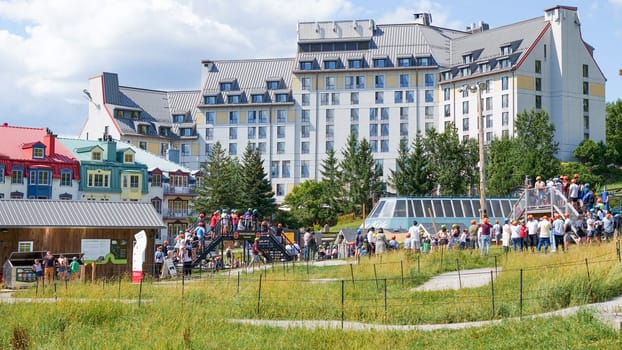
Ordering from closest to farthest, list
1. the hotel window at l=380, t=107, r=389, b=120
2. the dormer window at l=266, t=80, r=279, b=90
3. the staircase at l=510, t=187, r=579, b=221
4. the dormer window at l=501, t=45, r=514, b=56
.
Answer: the staircase at l=510, t=187, r=579, b=221 < the dormer window at l=501, t=45, r=514, b=56 < the hotel window at l=380, t=107, r=389, b=120 < the dormer window at l=266, t=80, r=279, b=90

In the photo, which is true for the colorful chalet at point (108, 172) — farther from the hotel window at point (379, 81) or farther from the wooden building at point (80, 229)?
the hotel window at point (379, 81)

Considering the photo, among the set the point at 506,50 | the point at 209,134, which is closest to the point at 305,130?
the point at 209,134

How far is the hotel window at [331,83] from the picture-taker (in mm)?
108562

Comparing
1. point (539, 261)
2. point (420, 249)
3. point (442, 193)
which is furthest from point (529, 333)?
point (442, 193)

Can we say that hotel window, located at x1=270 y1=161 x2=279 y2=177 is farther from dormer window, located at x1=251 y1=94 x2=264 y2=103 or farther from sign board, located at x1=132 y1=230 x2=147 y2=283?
sign board, located at x1=132 y1=230 x2=147 y2=283

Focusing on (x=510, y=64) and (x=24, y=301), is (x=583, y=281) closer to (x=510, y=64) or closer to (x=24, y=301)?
(x=24, y=301)

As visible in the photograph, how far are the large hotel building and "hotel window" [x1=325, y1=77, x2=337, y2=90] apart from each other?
12 cm

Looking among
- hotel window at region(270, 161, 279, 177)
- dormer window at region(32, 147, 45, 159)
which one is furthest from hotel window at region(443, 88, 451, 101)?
dormer window at region(32, 147, 45, 159)

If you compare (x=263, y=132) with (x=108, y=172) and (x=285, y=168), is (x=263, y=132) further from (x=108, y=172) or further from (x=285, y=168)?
(x=108, y=172)

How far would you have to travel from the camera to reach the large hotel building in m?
97.6

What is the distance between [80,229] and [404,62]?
6929cm

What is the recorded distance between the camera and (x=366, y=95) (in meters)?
108

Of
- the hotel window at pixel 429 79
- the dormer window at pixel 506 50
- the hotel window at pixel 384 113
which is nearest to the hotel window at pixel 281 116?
the hotel window at pixel 384 113

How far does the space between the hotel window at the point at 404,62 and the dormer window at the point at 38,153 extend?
168 feet
